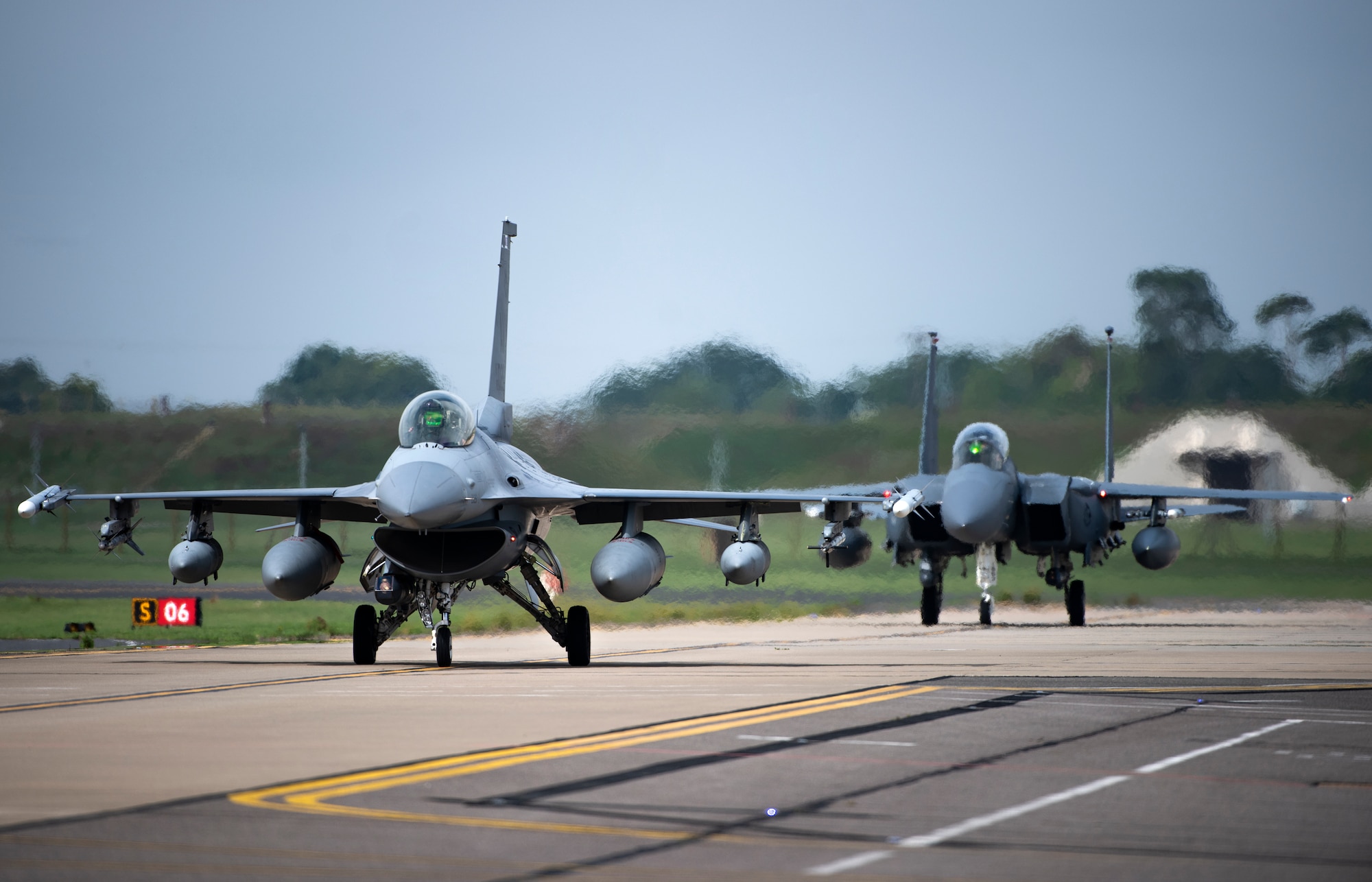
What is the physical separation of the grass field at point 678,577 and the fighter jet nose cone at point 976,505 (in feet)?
18.6

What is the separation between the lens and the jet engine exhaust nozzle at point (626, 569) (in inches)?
742

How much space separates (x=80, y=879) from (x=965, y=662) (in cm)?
1519

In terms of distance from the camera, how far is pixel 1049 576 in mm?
35062

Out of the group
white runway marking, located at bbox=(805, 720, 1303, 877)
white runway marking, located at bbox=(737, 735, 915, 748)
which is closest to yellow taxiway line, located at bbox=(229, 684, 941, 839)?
white runway marking, located at bbox=(737, 735, 915, 748)

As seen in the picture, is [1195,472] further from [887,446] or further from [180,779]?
[180,779]

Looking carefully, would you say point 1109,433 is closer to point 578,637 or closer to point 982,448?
point 982,448

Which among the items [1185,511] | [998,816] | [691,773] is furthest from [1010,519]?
[998,816]

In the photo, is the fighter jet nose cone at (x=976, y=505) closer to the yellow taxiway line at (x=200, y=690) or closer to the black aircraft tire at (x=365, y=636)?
the black aircraft tire at (x=365, y=636)

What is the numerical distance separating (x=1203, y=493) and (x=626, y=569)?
62.1 feet

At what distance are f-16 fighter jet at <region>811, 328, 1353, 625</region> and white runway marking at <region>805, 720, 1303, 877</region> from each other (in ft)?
71.0

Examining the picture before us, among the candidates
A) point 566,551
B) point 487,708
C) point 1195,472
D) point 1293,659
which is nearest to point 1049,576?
point 1195,472

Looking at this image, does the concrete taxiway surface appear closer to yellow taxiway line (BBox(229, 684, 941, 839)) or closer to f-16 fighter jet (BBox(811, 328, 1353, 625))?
yellow taxiway line (BBox(229, 684, 941, 839))

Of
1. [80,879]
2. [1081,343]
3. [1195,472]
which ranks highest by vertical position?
[1081,343]

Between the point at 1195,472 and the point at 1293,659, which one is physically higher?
the point at 1195,472
